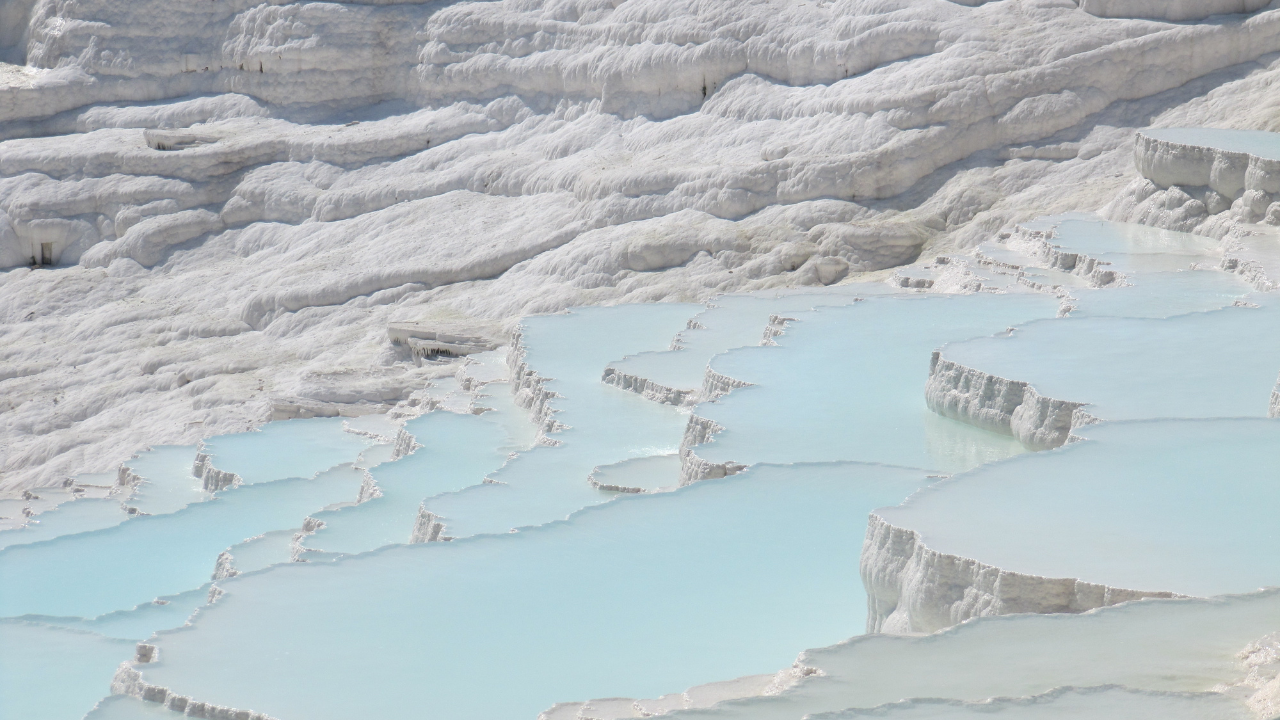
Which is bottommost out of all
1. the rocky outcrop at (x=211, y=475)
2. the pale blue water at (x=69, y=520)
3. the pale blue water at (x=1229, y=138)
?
the pale blue water at (x=69, y=520)

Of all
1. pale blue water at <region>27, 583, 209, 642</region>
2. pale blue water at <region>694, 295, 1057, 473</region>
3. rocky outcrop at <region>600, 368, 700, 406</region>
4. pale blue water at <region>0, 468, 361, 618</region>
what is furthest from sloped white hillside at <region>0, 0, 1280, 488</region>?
pale blue water at <region>27, 583, 209, 642</region>

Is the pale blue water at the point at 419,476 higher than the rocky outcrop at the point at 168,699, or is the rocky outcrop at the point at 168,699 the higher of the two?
the rocky outcrop at the point at 168,699

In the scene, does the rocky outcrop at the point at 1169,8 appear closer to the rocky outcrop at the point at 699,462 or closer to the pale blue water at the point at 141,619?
the rocky outcrop at the point at 699,462

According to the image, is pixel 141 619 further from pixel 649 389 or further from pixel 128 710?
pixel 649 389

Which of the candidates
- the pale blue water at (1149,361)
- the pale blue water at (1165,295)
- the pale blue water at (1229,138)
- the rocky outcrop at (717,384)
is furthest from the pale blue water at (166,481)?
the pale blue water at (1229,138)

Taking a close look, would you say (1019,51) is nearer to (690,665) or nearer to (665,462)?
(665,462)

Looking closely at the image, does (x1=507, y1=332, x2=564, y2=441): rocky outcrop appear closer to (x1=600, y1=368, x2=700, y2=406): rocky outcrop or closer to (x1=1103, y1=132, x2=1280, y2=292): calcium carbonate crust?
(x1=600, y1=368, x2=700, y2=406): rocky outcrop
